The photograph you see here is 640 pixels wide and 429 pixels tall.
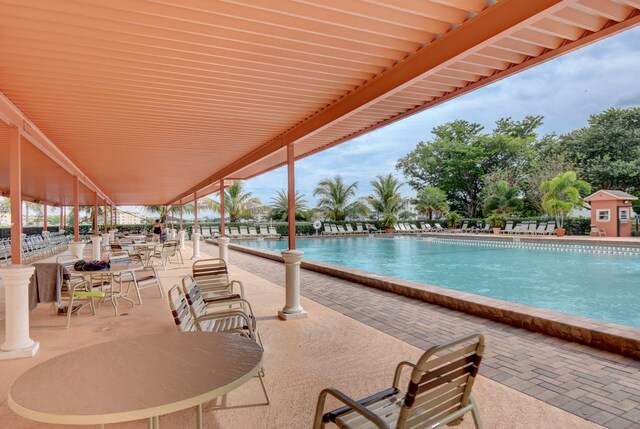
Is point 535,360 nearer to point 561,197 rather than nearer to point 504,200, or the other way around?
point 561,197

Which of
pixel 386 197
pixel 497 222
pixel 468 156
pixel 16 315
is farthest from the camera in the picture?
pixel 468 156

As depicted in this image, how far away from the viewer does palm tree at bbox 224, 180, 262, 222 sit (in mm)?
26984

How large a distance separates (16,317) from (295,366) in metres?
2.94

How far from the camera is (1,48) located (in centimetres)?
294

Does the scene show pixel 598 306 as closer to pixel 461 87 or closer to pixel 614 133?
Result: pixel 461 87

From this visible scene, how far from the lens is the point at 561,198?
19.2 m

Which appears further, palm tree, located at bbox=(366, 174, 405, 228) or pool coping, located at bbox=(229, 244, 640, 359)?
palm tree, located at bbox=(366, 174, 405, 228)

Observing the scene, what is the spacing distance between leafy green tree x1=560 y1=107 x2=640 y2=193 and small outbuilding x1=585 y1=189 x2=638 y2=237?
30.4 feet

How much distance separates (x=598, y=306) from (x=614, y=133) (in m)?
26.5

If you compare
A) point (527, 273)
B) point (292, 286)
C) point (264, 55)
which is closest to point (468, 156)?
point (527, 273)

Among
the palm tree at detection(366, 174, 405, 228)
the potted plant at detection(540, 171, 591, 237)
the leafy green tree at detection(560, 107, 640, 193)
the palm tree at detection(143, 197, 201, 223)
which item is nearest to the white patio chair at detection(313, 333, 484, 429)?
the potted plant at detection(540, 171, 591, 237)

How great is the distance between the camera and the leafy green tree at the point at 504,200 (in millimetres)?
23125

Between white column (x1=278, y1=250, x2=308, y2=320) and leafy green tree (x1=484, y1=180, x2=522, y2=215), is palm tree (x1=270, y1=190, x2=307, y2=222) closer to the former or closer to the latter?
leafy green tree (x1=484, y1=180, x2=522, y2=215)

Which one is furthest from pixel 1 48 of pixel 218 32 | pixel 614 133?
pixel 614 133
